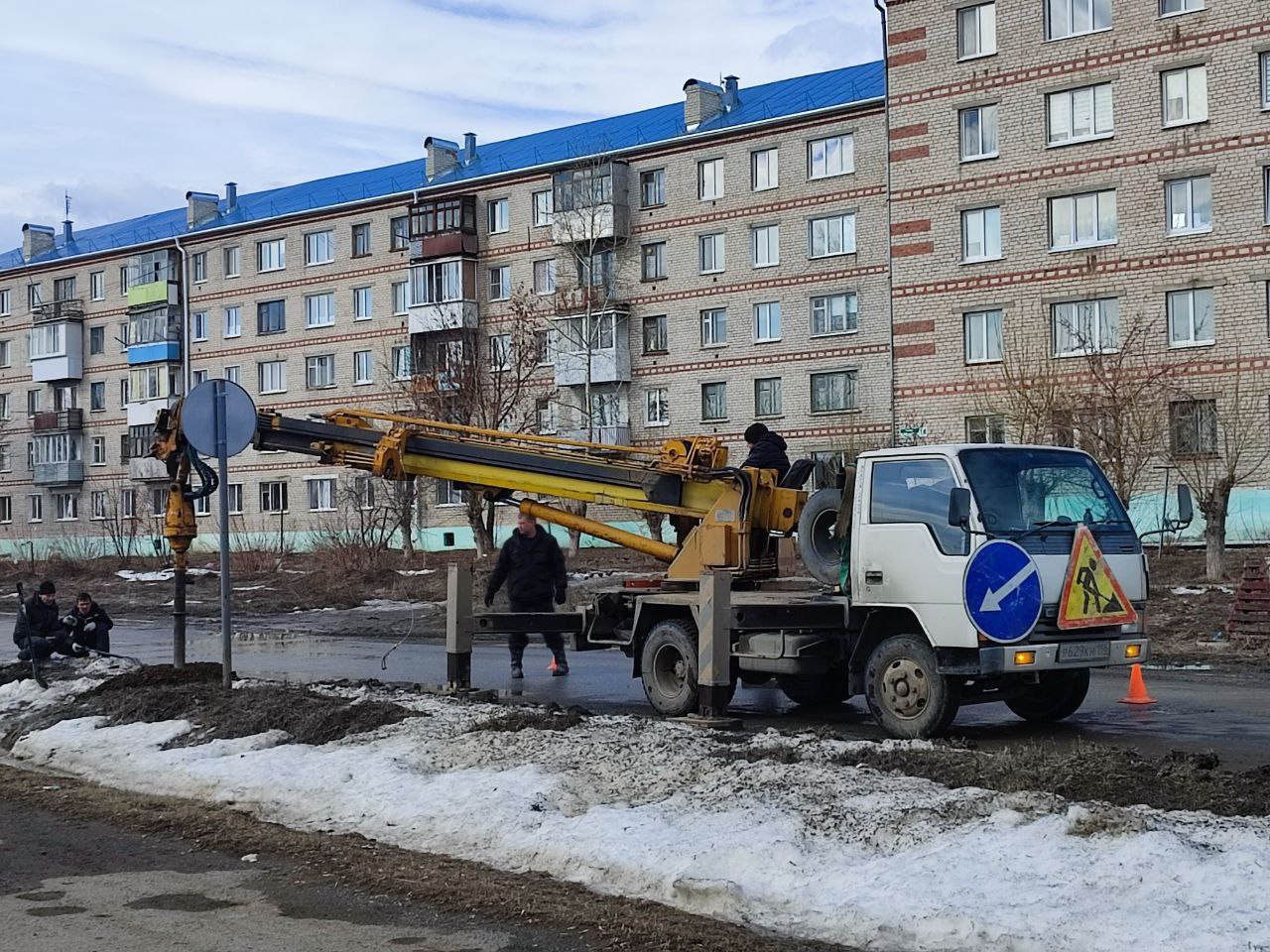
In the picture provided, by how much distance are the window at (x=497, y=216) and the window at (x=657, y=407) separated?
952 cm

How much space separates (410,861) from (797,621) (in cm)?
463

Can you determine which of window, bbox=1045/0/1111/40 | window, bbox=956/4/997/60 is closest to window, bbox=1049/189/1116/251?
window, bbox=1045/0/1111/40

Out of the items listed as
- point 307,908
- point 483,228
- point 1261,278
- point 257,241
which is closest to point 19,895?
point 307,908

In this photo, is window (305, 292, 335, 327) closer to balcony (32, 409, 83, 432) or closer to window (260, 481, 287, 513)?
window (260, 481, 287, 513)

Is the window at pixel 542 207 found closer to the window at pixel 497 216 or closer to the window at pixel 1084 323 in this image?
the window at pixel 497 216

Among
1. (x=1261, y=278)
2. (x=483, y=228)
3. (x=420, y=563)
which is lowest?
(x=420, y=563)

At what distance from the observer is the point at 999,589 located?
1045cm

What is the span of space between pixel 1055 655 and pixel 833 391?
135 feet

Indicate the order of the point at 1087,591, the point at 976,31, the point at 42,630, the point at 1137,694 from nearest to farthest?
the point at 1087,591 → the point at 1137,694 → the point at 42,630 → the point at 976,31

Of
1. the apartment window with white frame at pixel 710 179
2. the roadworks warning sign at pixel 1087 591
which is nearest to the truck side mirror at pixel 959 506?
the roadworks warning sign at pixel 1087 591

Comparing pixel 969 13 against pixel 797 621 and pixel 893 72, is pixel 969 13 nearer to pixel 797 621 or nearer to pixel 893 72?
pixel 893 72

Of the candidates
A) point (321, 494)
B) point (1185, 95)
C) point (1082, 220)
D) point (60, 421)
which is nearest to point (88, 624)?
point (1082, 220)

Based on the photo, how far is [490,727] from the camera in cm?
1055

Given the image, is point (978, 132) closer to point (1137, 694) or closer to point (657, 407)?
point (657, 407)
